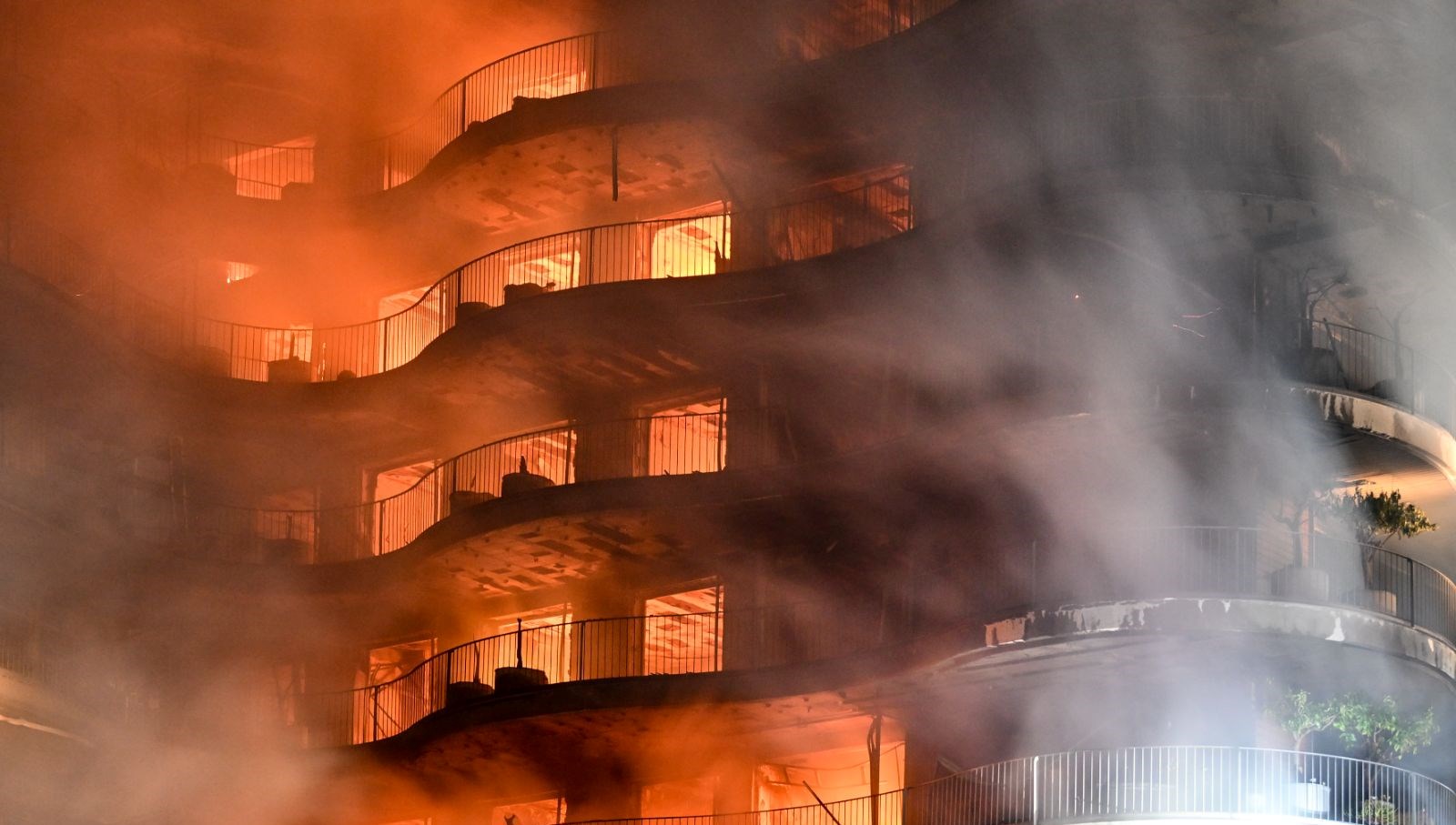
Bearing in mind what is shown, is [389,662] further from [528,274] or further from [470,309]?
[528,274]

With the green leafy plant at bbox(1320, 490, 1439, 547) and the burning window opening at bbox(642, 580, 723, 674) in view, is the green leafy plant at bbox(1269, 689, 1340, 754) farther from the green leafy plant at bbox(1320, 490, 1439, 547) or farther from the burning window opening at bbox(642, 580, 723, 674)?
the burning window opening at bbox(642, 580, 723, 674)

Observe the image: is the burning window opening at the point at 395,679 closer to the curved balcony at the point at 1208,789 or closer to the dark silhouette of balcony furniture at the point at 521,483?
the dark silhouette of balcony furniture at the point at 521,483

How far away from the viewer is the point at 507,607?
37625 mm

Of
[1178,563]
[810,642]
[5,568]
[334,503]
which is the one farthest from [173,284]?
[1178,563]

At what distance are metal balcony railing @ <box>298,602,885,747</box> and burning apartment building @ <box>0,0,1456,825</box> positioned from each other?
8 cm

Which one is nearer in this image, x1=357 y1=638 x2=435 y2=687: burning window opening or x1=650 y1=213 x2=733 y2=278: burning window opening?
x1=650 y1=213 x2=733 y2=278: burning window opening

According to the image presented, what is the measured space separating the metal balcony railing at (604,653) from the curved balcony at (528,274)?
5.20m

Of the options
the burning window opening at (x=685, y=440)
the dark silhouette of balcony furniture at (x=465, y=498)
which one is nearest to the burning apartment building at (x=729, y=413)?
the burning window opening at (x=685, y=440)

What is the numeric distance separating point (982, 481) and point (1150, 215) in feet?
13.9

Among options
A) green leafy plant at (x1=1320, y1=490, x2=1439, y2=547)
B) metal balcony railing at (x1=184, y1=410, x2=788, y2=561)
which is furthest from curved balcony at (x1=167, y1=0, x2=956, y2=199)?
green leafy plant at (x1=1320, y1=490, x2=1439, y2=547)

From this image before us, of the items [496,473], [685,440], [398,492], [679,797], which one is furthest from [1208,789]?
[398,492]

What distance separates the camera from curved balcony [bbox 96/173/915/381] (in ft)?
115

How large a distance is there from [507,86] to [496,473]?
22.9 feet

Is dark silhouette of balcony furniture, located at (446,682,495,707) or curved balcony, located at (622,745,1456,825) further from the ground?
dark silhouette of balcony furniture, located at (446,682,495,707)
